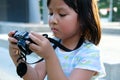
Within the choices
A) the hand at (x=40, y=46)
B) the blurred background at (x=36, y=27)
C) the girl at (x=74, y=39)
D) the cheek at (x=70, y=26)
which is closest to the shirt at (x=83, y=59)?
the girl at (x=74, y=39)

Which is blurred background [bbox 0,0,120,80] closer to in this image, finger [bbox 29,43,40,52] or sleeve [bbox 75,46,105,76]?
sleeve [bbox 75,46,105,76]

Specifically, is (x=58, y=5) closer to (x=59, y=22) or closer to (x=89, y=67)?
(x=59, y=22)

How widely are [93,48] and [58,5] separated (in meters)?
0.29

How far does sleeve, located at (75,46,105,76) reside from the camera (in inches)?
62.3

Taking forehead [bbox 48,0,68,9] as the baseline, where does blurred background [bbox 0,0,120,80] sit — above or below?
below

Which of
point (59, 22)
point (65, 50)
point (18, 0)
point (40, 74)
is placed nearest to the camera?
point (59, 22)

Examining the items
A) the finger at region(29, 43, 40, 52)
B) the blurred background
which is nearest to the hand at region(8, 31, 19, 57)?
the finger at region(29, 43, 40, 52)

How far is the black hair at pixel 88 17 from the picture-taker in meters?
1.64

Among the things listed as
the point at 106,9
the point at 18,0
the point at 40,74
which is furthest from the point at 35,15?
the point at 106,9

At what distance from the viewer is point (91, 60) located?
5.24 feet

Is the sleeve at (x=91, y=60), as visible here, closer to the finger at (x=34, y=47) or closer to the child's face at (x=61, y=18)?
the child's face at (x=61, y=18)

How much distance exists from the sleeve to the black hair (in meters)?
0.12

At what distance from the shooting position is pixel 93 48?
164 cm

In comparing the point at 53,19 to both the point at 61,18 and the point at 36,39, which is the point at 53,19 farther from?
the point at 36,39
